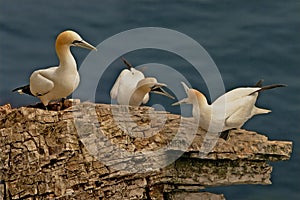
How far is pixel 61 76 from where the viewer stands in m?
9.23

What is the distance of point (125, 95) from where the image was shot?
10250 mm

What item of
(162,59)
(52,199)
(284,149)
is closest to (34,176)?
(52,199)

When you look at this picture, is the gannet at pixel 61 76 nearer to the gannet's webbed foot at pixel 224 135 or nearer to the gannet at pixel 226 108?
the gannet at pixel 226 108

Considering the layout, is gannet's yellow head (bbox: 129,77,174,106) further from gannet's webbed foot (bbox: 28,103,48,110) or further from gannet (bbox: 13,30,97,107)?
gannet's webbed foot (bbox: 28,103,48,110)

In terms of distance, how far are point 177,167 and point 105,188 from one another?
1.07 metres

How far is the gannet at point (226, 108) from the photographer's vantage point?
9.70 m

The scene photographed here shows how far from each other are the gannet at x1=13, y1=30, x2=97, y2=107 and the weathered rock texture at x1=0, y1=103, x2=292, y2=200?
32 cm

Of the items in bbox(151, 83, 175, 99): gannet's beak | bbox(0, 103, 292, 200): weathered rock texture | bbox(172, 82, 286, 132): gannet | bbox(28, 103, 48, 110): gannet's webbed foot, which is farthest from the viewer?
bbox(151, 83, 175, 99): gannet's beak

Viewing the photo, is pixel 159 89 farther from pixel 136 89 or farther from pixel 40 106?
pixel 40 106

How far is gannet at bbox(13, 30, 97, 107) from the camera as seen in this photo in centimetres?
923

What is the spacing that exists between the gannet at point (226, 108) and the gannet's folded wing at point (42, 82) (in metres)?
1.87

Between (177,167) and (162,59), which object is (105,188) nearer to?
(177,167)

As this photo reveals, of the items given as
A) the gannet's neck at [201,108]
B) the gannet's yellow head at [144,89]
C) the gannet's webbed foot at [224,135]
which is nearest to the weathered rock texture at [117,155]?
the gannet's webbed foot at [224,135]

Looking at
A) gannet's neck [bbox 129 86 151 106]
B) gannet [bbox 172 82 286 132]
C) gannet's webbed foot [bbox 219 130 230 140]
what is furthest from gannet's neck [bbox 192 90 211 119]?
gannet's neck [bbox 129 86 151 106]
